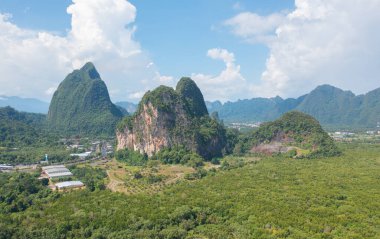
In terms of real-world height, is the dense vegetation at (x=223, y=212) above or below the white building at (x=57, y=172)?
below

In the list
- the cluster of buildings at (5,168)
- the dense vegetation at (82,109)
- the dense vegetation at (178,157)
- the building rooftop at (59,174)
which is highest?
the dense vegetation at (82,109)

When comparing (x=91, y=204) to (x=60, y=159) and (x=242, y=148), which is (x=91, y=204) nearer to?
(x=60, y=159)

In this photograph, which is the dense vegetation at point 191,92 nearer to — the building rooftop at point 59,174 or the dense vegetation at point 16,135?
the building rooftop at point 59,174

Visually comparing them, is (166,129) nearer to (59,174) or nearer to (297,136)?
(59,174)

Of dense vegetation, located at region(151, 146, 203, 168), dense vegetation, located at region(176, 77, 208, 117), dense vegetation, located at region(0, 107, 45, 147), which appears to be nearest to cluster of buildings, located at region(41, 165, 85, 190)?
dense vegetation, located at region(151, 146, 203, 168)

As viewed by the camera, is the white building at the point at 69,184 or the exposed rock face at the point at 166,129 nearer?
the white building at the point at 69,184

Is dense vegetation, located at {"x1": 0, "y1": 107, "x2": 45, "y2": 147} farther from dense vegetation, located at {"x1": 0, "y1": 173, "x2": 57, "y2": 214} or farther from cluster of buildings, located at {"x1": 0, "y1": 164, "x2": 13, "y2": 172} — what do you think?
dense vegetation, located at {"x1": 0, "y1": 173, "x2": 57, "y2": 214}

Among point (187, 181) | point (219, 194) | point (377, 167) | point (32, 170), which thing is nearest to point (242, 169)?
point (187, 181)

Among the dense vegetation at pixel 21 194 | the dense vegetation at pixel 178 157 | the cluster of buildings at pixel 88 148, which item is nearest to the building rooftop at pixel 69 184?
the dense vegetation at pixel 21 194
